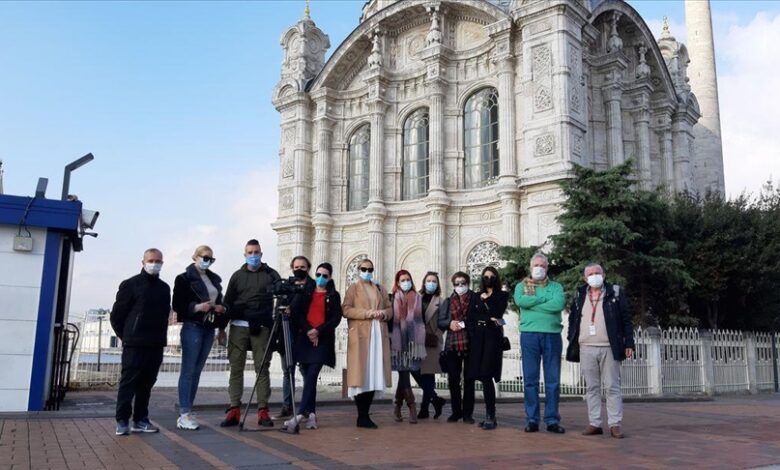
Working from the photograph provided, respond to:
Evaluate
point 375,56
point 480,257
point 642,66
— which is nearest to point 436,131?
point 375,56

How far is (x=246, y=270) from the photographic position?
7621 mm

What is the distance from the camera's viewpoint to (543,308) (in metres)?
7.55

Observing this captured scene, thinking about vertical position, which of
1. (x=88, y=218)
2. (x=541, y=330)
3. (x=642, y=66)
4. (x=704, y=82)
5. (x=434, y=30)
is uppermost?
(x=704, y=82)

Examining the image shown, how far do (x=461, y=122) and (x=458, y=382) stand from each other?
58.4 feet

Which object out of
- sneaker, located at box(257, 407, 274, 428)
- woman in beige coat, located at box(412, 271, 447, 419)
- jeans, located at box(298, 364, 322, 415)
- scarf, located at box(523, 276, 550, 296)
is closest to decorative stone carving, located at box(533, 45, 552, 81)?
woman in beige coat, located at box(412, 271, 447, 419)

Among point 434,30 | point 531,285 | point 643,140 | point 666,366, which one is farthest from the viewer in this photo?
point 643,140

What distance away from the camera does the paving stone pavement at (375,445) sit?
517 cm

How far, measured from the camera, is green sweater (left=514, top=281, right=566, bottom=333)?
7.54 m

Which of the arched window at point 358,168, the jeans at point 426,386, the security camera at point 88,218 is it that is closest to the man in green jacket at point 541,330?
the jeans at point 426,386

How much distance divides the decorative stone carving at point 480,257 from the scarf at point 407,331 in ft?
48.2

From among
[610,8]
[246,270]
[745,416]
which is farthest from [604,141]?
[246,270]

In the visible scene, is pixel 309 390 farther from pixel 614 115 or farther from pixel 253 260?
pixel 614 115

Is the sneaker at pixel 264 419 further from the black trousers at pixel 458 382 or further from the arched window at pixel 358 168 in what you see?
the arched window at pixel 358 168

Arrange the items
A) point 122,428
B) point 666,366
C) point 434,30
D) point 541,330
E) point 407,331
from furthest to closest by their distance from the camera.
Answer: point 434,30, point 666,366, point 407,331, point 541,330, point 122,428
